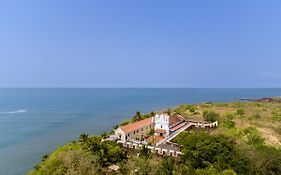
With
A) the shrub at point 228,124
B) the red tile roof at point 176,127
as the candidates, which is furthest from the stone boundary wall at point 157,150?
the shrub at point 228,124

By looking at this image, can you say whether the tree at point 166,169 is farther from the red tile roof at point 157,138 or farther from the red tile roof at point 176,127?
the red tile roof at point 176,127

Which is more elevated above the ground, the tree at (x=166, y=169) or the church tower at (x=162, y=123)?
the church tower at (x=162, y=123)

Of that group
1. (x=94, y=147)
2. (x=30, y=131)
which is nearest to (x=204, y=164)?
(x=94, y=147)

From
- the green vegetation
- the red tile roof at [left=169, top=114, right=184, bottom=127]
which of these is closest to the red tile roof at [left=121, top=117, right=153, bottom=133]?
the red tile roof at [left=169, top=114, right=184, bottom=127]

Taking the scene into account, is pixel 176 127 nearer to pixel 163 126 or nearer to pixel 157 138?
pixel 163 126

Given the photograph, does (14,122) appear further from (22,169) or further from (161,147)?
(161,147)

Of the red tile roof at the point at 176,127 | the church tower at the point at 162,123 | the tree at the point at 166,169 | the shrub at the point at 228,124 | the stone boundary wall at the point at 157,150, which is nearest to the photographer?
the tree at the point at 166,169

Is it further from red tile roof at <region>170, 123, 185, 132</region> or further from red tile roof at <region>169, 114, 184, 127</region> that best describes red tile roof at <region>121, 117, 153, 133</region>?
red tile roof at <region>170, 123, 185, 132</region>

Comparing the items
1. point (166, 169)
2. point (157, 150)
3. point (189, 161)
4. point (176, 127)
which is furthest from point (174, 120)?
point (166, 169)

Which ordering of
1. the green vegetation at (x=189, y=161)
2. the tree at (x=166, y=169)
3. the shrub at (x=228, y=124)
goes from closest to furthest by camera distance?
the tree at (x=166, y=169) < the green vegetation at (x=189, y=161) < the shrub at (x=228, y=124)

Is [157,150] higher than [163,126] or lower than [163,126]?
lower

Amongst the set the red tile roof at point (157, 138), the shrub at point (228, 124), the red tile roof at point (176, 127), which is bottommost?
the red tile roof at point (157, 138)

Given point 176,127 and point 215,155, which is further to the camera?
point 176,127
